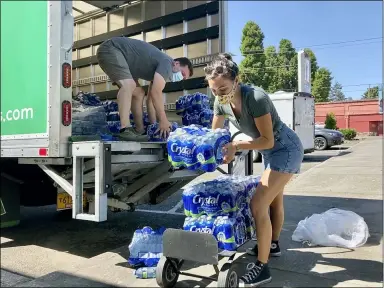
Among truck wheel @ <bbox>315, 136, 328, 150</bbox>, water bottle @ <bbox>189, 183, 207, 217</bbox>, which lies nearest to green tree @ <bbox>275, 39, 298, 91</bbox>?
water bottle @ <bbox>189, 183, 207, 217</bbox>

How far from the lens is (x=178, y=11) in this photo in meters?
4.66

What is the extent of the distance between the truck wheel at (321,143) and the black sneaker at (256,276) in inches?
448

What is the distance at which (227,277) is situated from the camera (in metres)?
2.57

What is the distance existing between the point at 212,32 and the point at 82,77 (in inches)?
72.9

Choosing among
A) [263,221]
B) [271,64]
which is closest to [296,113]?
[271,64]

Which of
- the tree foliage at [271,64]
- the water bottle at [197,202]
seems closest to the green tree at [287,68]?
the tree foliage at [271,64]

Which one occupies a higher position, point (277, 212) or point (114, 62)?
point (114, 62)

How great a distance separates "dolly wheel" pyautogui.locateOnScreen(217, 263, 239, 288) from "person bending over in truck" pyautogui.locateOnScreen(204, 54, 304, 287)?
0.08 meters

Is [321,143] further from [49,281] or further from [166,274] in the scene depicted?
[49,281]

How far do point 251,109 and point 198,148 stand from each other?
0.46 meters

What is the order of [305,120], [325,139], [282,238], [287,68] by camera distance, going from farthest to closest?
1. [325,139]
2. [305,120]
3. [287,68]
4. [282,238]

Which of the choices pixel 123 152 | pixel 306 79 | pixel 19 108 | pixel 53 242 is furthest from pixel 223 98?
pixel 306 79

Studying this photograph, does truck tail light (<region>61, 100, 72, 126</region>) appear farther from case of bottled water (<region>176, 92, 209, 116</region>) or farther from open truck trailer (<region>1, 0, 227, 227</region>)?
case of bottled water (<region>176, 92, 209, 116</region>)

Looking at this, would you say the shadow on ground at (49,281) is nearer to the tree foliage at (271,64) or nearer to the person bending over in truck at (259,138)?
the person bending over in truck at (259,138)
